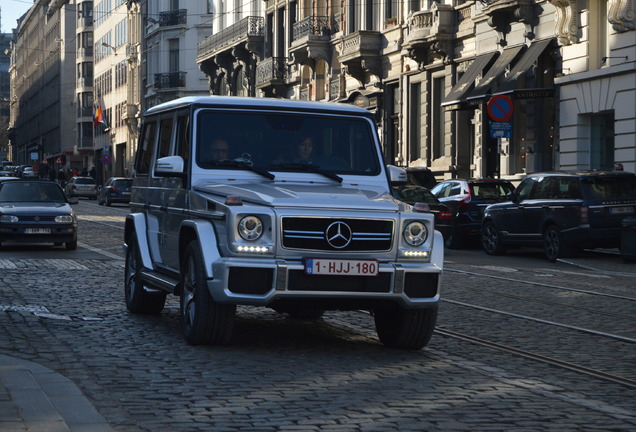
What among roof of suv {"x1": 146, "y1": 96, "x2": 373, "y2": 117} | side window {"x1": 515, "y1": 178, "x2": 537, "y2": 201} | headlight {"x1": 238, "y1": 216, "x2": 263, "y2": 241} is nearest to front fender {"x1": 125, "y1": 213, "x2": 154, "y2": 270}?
roof of suv {"x1": 146, "y1": 96, "x2": 373, "y2": 117}

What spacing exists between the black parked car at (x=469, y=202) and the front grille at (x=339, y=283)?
1887cm

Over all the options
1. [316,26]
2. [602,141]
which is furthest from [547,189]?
[316,26]

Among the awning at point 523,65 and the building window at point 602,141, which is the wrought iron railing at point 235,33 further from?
the building window at point 602,141

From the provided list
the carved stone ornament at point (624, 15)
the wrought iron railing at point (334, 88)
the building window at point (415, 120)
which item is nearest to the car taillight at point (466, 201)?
the carved stone ornament at point (624, 15)

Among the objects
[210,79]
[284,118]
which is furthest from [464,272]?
[210,79]

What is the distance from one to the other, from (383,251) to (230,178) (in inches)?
66.1

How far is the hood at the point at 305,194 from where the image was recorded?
9.37 meters

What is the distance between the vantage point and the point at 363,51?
149 ft

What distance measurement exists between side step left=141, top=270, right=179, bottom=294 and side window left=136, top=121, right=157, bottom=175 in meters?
1.15

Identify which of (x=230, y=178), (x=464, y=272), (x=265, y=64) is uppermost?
(x=265, y=64)

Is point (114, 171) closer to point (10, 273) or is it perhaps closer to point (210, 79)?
point (210, 79)

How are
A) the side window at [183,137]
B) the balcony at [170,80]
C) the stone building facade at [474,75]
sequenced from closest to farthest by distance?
the side window at [183,137] → the stone building facade at [474,75] → the balcony at [170,80]

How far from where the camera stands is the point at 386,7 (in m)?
45.5

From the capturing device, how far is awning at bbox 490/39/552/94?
3412 cm
